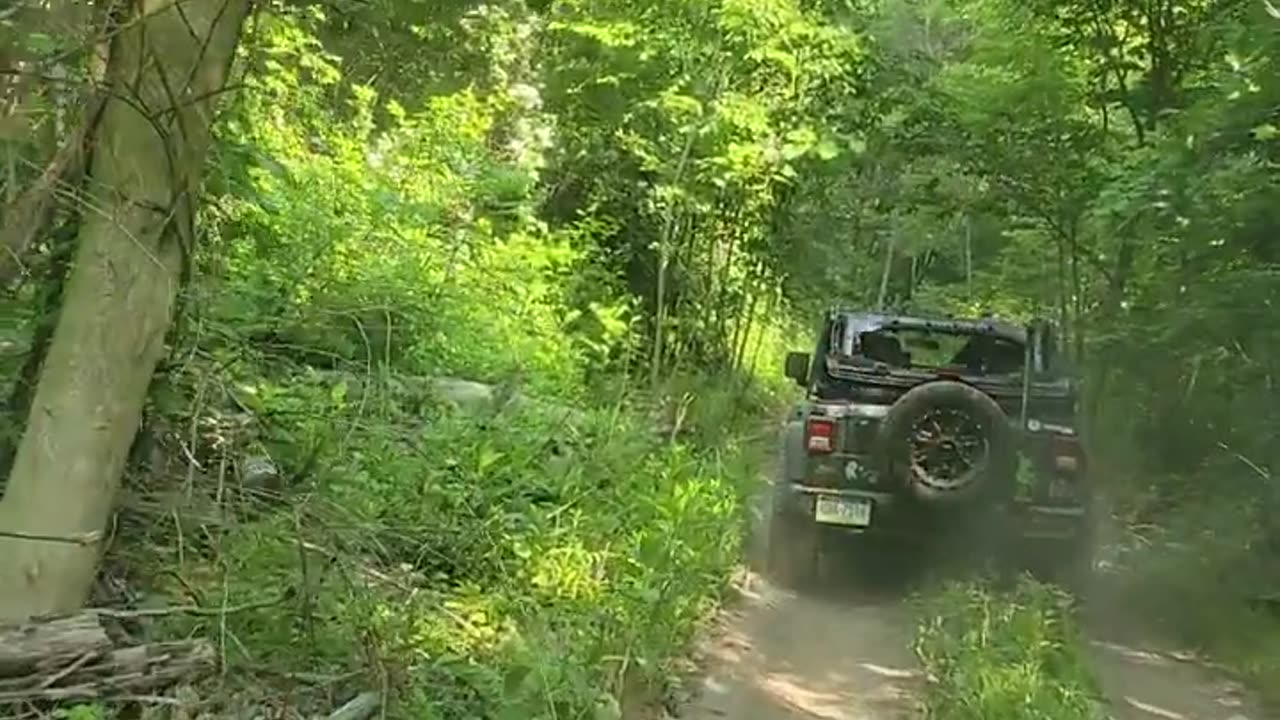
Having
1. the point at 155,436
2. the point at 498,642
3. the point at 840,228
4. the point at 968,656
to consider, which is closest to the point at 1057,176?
the point at 840,228

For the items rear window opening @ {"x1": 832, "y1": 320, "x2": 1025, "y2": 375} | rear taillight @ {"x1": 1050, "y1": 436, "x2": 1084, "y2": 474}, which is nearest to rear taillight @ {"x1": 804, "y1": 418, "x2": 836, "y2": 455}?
rear window opening @ {"x1": 832, "y1": 320, "x2": 1025, "y2": 375}

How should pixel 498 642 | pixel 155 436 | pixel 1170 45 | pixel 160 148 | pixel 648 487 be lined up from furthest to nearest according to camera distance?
pixel 1170 45 < pixel 648 487 < pixel 498 642 < pixel 155 436 < pixel 160 148

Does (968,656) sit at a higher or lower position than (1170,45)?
lower

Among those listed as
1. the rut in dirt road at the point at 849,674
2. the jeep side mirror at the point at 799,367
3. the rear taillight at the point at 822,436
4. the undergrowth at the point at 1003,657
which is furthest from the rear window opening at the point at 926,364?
the undergrowth at the point at 1003,657

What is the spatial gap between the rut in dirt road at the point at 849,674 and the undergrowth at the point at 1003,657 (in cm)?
22

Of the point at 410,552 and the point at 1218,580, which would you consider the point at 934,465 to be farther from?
the point at 410,552

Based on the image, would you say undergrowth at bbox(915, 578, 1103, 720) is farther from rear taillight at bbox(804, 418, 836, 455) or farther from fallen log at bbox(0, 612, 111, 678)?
fallen log at bbox(0, 612, 111, 678)

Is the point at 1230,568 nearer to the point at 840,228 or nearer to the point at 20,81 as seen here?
the point at 20,81

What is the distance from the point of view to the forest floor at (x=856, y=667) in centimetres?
621

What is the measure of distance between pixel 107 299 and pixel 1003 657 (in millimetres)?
3965

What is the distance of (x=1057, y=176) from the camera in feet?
40.5

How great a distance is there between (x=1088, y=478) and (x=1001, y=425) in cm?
75

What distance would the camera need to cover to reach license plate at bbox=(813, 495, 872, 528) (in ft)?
27.8

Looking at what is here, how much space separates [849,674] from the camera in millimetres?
6840
